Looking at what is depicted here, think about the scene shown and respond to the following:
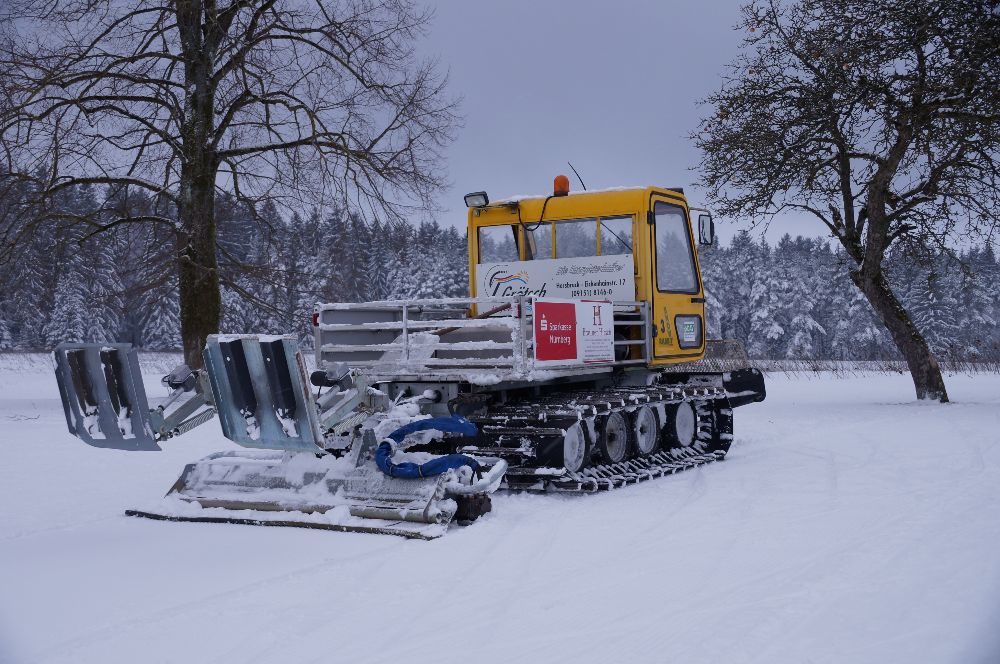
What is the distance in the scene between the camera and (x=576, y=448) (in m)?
8.70

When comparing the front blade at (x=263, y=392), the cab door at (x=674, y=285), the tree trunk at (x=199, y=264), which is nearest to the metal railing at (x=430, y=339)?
the cab door at (x=674, y=285)

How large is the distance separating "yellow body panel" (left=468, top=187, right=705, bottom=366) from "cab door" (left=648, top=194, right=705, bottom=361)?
11 millimetres

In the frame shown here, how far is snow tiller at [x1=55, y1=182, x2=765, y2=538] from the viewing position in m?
6.83

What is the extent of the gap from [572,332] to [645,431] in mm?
2124

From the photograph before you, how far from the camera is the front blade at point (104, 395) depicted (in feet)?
22.6

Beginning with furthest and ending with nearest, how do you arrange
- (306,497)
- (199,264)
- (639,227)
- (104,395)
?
(199,264) → (639,227) → (306,497) → (104,395)

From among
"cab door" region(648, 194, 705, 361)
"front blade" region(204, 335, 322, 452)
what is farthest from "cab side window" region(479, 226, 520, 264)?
"front blade" region(204, 335, 322, 452)

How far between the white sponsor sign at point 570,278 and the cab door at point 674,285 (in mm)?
341

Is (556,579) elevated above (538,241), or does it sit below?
below

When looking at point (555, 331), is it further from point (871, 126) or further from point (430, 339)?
point (871, 126)

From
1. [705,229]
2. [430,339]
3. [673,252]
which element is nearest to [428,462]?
[430,339]

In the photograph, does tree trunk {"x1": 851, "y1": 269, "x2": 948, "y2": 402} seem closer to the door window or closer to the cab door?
the cab door

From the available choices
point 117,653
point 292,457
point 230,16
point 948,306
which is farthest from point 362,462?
point 948,306

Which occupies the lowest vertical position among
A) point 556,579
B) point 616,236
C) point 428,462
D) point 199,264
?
point 556,579
